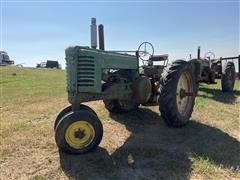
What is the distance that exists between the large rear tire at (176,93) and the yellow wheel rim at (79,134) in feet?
5.41

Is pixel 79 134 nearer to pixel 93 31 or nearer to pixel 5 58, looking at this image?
pixel 93 31

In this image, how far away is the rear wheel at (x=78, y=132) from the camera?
4.95m

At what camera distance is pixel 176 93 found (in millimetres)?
6238

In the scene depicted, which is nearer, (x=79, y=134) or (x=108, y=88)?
(x=79, y=134)

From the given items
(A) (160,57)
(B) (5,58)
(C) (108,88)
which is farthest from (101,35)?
(B) (5,58)

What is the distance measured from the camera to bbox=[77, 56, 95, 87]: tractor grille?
536 centimetres

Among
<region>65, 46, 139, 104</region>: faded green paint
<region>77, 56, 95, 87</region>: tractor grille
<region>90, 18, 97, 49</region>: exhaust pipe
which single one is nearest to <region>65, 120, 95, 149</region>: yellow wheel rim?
<region>65, 46, 139, 104</region>: faded green paint

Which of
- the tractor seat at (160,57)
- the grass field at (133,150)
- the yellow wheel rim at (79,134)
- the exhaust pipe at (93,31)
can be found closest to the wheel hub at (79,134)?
the yellow wheel rim at (79,134)

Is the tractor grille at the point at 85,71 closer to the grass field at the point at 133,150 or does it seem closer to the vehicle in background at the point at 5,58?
the grass field at the point at 133,150

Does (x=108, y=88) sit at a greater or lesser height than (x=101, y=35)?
lesser

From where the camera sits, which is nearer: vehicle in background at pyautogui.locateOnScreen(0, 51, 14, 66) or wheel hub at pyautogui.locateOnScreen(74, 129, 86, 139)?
wheel hub at pyautogui.locateOnScreen(74, 129, 86, 139)

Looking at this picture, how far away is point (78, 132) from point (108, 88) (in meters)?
1.37

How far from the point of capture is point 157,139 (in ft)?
19.7

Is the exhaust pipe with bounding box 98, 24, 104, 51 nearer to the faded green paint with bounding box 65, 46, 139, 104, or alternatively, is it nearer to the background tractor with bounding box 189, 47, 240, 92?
the faded green paint with bounding box 65, 46, 139, 104
